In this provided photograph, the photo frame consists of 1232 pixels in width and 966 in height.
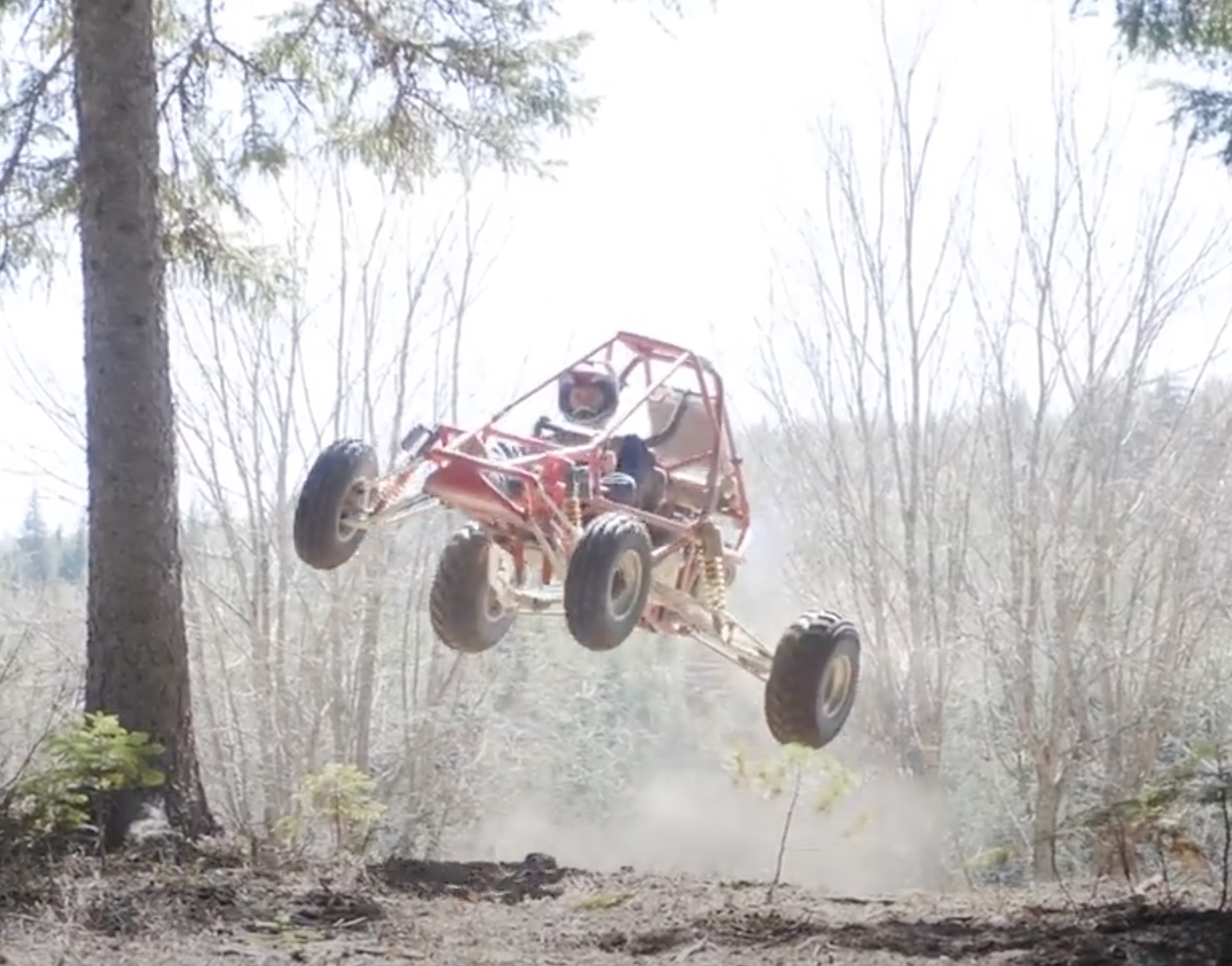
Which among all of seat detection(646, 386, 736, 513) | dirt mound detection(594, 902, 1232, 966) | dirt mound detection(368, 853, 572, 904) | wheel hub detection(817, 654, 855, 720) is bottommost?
dirt mound detection(368, 853, 572, 904)

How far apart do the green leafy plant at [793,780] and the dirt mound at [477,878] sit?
0.74 m

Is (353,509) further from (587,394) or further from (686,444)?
(686,444)

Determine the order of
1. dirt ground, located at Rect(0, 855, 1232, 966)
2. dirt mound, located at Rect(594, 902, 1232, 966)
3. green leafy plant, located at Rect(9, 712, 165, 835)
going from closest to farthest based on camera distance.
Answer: dirt mound, located at Rect(594, 902, 1232, 966) < dirt ground, located at Rect(0, 855, 1232, 966) < green leafy plant, located at Rect(9, 712, 165, 835)

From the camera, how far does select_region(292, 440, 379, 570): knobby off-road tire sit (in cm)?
461

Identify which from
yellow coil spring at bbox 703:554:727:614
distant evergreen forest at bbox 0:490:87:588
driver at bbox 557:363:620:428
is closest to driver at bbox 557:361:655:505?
driver at bbox 557:363:620:428

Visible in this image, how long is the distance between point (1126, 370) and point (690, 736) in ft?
15.0

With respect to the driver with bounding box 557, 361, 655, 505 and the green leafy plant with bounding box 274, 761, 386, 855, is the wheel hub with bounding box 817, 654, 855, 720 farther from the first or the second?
the green leafy plant with bounding box 274, 761, 386, 855

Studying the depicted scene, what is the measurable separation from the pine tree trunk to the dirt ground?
634 mm

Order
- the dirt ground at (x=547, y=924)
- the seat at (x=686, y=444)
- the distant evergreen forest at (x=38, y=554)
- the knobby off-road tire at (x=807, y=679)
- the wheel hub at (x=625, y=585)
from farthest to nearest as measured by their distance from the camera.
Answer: the distant evergreen forest at (x=38, y=554) < the seat at (x=686, y=444) < the knobby off-road tire at (x=807, y=679) < the wheel hub at (x=625, y=585) < the dirt ground at (x=547, y=924)

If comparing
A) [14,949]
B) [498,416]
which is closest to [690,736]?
[498,416]

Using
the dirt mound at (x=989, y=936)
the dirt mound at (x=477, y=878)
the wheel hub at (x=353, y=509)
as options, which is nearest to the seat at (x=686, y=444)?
the wheel hub at (x=353, y=509)

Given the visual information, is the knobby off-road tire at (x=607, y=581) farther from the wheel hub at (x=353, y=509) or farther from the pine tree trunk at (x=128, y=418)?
the pine tree trunk at (x=128, y=418)

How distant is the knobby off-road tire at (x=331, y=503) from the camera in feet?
15.1

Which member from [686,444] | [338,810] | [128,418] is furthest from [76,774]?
[686,444]
